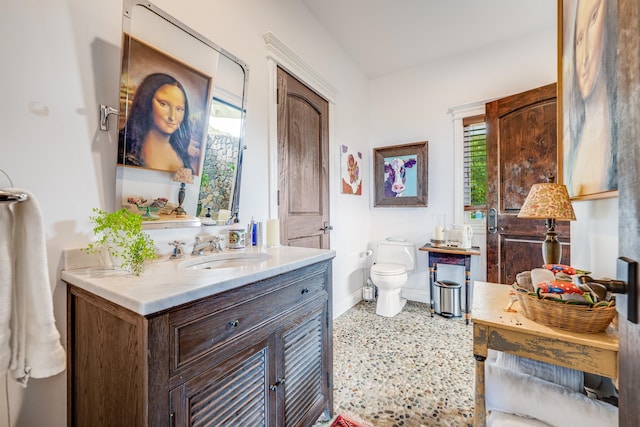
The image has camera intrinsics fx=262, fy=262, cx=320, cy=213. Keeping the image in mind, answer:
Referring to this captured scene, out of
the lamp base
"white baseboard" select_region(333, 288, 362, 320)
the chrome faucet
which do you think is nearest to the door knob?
the lamp base

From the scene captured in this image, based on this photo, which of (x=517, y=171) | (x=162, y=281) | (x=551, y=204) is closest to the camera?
(x=162, y=281)

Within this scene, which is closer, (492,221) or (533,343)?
(533,343)

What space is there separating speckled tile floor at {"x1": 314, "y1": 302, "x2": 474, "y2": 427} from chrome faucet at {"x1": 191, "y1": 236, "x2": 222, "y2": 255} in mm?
1085

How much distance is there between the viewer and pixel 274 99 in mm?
1911

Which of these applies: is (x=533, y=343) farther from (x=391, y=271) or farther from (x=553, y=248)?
(x=391, y=271)

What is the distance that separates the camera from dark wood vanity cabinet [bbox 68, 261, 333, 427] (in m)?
0.72

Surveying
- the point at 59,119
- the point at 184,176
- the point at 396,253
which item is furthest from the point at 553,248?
the point at 59,119

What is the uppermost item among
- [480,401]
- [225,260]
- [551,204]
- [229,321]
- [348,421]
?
[551,204]

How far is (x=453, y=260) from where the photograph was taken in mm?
2656

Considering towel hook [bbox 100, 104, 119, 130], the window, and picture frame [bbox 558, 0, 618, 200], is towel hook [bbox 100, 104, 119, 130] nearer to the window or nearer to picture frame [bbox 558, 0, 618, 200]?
picture frame [bbox 558, 0, 618, 200]

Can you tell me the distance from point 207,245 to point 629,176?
1474 mm

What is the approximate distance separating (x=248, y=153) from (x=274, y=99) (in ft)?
1.60

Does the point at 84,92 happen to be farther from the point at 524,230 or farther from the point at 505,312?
the point at 524,230

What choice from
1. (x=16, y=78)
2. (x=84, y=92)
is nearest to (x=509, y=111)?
(x=84, y=92)
